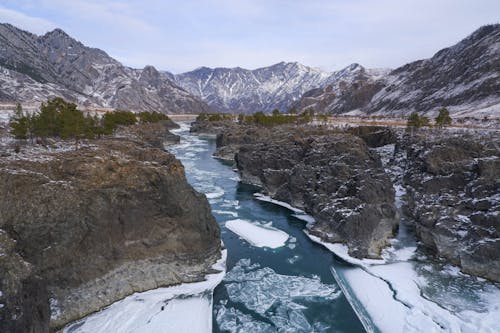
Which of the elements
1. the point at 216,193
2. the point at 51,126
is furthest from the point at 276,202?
the point at 51,126

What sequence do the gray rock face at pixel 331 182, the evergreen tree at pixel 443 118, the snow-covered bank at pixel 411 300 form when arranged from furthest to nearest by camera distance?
the evergreen tree at pixel 443 118 → the gray rock face at pixel 331 182 → the snow-covered bank at pixel 411 300

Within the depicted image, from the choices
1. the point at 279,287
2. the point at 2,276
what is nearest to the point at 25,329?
the point at 2,276

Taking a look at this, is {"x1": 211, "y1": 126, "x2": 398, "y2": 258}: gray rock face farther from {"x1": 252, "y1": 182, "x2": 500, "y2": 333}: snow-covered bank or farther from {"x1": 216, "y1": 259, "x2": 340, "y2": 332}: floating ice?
{"x1": 216, "y1": 259, "x2": 340, "y2": 332}: floating ice

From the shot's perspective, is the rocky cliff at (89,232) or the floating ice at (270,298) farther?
the floating ice at (270,298)

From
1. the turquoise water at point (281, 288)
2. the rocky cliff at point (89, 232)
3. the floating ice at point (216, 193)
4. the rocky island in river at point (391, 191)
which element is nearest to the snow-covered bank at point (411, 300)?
the turquoise water at point (281, 288)

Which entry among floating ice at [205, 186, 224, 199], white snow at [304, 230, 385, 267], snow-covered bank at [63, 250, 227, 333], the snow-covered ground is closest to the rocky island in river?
white snow at [304, 230, 385, 267]

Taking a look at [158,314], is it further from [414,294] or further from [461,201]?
[461,201]

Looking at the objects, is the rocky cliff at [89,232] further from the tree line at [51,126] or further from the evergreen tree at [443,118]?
the evergreen tree at [443,118]

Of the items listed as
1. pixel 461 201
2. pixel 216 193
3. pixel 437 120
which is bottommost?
pixel 216 193
